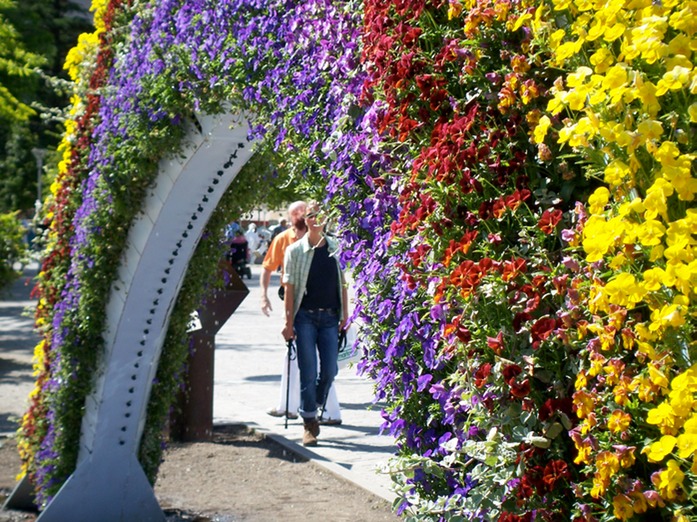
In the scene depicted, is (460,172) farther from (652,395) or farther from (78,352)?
(78,352)

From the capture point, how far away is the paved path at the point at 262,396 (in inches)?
311

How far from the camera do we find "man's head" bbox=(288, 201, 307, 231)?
8703 mm

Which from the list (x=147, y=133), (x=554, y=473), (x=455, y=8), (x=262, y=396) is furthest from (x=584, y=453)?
(x=262, y=396)

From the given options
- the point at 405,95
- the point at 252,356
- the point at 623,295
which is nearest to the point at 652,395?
the point at 623,295

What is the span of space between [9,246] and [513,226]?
13793 mm

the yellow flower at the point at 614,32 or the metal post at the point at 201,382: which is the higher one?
the yellow flower at the point at 614,32

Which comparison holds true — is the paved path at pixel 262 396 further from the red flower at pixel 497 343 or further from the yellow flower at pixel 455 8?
the yellow flower at pixel 455 8

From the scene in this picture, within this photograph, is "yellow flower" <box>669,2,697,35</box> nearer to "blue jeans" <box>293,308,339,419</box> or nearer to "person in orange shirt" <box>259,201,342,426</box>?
"blue jeans" <box>293,308,339,419</box>

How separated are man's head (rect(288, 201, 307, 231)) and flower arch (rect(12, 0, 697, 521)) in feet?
15.1

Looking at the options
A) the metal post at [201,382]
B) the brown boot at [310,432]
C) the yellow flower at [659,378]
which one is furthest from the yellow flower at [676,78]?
the metal post at [201,382]

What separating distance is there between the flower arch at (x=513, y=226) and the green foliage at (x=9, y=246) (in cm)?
1202

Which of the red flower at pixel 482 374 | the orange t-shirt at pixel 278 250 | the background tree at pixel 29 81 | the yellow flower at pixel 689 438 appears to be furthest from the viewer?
the background tree at pixel 29 81

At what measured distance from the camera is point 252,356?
1416cm

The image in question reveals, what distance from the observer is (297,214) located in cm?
877
